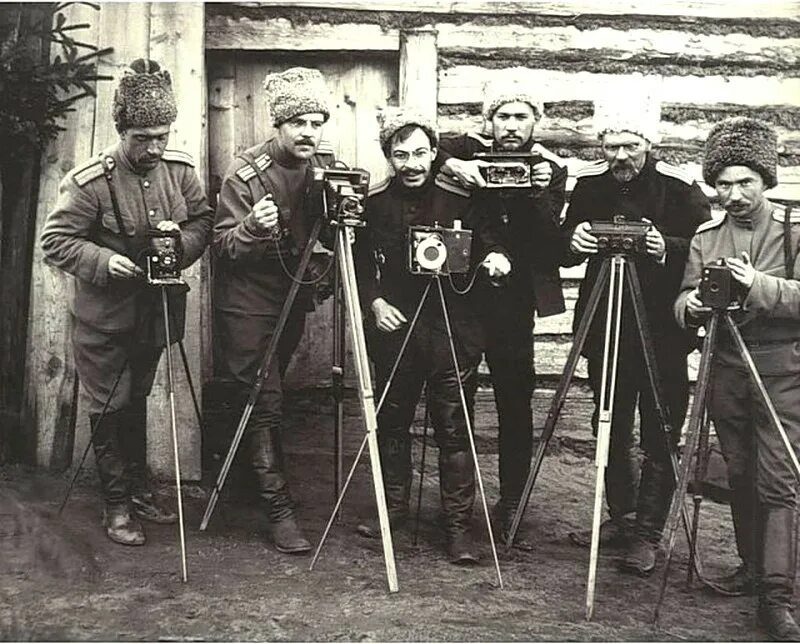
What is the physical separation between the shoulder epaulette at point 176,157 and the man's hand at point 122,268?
0.52 m

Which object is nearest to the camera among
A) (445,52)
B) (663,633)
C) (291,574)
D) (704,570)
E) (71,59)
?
(663,633)

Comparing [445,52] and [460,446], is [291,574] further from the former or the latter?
[445,52]

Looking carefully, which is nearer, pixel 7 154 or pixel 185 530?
pixel 185 530

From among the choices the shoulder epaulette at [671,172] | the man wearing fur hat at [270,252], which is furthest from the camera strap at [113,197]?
the shoulder epaulette at [671,172]

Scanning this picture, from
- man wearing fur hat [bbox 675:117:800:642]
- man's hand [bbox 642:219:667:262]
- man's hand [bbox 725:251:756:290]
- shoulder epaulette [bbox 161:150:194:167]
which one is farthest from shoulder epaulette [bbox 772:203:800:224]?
shoulder epaulette [bbox 161:150:194:167]

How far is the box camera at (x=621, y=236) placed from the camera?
4.07m

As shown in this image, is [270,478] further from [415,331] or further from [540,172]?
[540,172]

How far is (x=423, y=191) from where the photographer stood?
444 cm

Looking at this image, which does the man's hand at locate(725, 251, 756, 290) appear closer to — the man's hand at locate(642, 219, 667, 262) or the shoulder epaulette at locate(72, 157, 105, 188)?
the man's hand at locate(642, 219, 667, 262)

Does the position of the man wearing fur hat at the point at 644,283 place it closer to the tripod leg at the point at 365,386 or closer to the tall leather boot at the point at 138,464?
the tripod leg at the point at 365,386

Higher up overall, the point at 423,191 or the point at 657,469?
the point at 423,191

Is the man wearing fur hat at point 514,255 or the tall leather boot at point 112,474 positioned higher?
the man wearing fur hat at point 514,255

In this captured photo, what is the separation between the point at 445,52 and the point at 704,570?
283 cm

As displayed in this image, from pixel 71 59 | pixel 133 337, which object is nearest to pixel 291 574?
pixel 133 337
